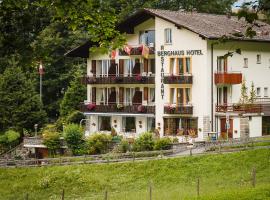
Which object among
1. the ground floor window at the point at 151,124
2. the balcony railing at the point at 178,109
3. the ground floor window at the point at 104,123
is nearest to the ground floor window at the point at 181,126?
the balcony railing at the point at 178,109

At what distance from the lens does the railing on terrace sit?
178 feet

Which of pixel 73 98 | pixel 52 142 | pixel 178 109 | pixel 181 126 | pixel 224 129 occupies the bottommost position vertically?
pixel 52 142

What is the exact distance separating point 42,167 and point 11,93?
1743cm

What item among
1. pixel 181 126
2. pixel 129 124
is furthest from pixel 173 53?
pixel 129 124

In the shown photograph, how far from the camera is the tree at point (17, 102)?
59594mm

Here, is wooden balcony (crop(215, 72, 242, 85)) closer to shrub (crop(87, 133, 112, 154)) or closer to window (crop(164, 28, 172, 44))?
window (crop(164, 28, 172, 44))

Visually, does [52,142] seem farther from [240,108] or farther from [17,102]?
[240,108]

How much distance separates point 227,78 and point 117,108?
9066 mm

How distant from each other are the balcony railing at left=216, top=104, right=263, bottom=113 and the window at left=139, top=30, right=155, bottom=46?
7349 millimetres

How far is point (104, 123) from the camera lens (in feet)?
189

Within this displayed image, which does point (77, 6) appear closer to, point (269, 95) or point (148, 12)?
point (148, 12)

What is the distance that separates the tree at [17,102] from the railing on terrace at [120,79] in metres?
5.12

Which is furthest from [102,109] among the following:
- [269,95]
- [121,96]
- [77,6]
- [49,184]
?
[77,6]

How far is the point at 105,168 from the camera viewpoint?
40500 millimetres
